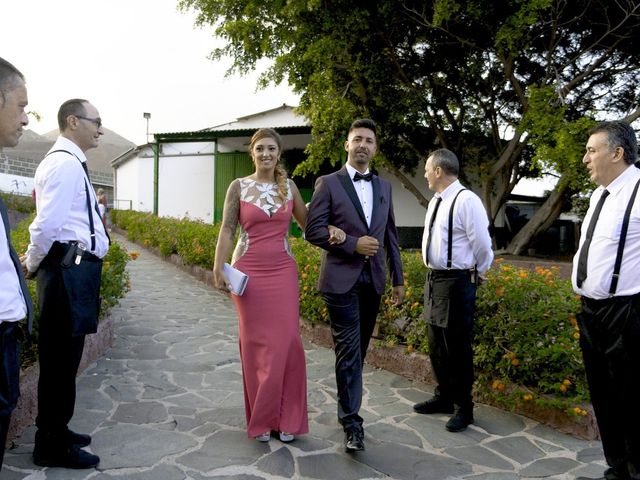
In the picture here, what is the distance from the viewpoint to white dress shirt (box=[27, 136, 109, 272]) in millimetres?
3061

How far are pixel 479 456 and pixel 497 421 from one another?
0.70 m

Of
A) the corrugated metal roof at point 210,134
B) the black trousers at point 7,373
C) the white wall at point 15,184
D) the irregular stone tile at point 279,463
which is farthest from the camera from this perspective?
the white wall at point 15,184

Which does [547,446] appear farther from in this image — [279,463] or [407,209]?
[407,209]

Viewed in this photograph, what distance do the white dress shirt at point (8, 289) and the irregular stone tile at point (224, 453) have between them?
1.71 meters

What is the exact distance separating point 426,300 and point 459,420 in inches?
36.6

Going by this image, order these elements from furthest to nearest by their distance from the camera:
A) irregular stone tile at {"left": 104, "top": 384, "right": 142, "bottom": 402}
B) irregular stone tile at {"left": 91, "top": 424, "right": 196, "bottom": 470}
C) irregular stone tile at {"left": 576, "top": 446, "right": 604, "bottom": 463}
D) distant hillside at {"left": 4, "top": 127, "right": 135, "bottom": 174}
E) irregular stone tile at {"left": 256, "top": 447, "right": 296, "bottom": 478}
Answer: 1. distant hillside at {"left": 4, "top": 127, "right": 135, "bottom": 174}
2. irregular stone tile at {"left": 104, "top": 384, "right": 142, "bottom": 402}
3. irregular stone tile at {"left": 576, "top": 446, "right": 604, "bottom": 463}
4. irregular stone tile at {"left": 91, "top": 424, "right": 196, "bottom": 470}
5. irregular stone tile at {"left": 256, "top": 447, "right": 296, "bottom": 478}

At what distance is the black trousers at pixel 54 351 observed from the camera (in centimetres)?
313

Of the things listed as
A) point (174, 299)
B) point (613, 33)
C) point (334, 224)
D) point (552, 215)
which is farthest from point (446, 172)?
point (552, 215)

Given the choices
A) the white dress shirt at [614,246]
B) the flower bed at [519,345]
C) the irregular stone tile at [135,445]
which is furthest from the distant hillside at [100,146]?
the white dress shirt at [614,246]

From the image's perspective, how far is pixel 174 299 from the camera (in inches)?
362

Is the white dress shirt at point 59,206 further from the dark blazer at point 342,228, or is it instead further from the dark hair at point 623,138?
the dark hair at point 623,138

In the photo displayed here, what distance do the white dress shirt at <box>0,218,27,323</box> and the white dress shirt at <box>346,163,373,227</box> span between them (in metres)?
2.28

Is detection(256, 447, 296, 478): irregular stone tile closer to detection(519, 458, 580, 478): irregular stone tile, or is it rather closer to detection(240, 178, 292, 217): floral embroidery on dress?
detection(519, 458, 580, 478): irregular stone tile

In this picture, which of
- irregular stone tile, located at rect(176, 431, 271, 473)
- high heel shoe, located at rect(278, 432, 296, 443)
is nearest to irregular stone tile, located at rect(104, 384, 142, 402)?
irregular stone tile, located at rect(176, 431, 271, 473)
